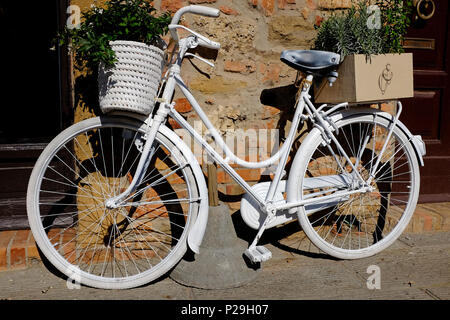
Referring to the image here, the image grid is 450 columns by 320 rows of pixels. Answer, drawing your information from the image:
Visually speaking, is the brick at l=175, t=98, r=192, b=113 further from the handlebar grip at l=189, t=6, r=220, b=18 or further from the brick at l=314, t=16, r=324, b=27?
the brick at l=314, t=16, r=324, b=27

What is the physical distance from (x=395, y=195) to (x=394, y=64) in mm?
1320

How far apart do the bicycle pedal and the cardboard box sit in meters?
1.07

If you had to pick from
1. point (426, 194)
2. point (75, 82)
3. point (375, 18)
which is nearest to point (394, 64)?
point (375, 18)

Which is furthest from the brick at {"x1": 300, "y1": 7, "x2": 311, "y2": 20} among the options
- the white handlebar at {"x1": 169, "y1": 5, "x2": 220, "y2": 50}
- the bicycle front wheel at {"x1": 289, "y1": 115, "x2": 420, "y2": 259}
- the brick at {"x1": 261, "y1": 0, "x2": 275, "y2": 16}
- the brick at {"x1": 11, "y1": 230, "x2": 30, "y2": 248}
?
the brick at {"x1": 11, "y1": 230, "x2": 30, "y2": 248}

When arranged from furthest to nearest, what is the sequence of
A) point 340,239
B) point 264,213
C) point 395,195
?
point 395,195, point 340,239, point 264,213

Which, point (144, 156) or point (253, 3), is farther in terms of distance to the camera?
point (253, 3)

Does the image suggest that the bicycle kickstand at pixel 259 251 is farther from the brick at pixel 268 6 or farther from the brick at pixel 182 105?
the brick at pixel 268 6

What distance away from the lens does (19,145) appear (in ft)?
8.91

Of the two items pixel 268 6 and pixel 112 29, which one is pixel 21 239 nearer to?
pixel 112 29

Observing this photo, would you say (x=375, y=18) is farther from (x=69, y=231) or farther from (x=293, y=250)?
(x=69, y=231)

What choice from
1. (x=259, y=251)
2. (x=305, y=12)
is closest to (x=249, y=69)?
(x=305, y=12)

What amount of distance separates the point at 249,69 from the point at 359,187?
3.62 feet

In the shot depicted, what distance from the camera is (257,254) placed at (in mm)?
2371

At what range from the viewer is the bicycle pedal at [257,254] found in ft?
7.66
